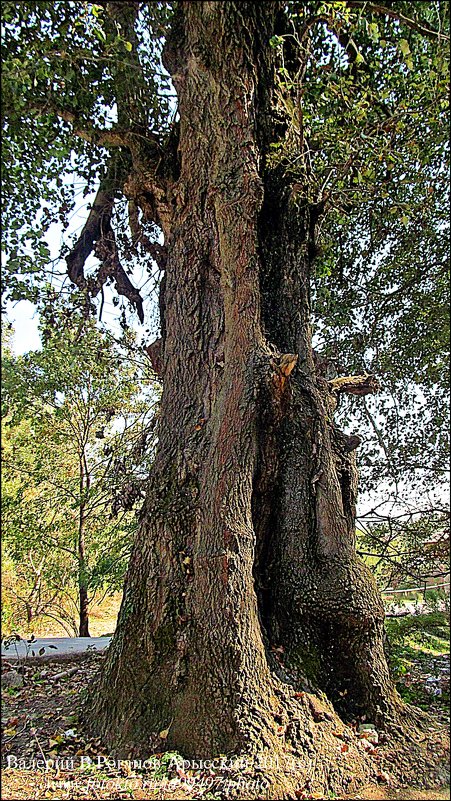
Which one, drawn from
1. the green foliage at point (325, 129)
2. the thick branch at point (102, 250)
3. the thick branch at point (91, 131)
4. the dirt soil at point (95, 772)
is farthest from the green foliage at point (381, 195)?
the dirt soil at point (95, 772)

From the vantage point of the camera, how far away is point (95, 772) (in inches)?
84.2

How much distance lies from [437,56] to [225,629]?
2.93 metres

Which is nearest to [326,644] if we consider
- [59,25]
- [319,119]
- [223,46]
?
[223,46]

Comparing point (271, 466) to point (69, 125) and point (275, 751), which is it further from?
point (69, 125)

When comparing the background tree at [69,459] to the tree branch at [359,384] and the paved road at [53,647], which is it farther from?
the tree branch at [359,384]

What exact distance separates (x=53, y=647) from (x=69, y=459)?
2.30m

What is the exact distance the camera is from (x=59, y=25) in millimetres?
3092

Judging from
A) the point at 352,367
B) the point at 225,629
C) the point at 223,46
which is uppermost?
the point at 223,46

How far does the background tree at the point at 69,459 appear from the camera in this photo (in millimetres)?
4957

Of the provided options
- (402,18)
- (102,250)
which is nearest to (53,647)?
(102,250)

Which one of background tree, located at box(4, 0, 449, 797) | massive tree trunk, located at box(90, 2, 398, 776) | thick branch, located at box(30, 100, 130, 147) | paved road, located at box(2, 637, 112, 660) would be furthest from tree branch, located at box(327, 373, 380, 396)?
paved road, located at box(2, 637, 112, 660)

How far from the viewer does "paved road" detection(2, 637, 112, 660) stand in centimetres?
387

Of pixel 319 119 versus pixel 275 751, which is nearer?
pixel 275 751

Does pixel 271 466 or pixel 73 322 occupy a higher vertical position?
pixel 73 322
